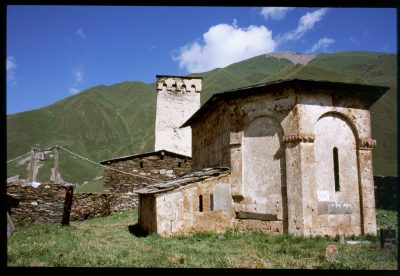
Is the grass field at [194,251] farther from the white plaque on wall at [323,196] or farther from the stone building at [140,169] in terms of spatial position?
the stone building at [140,169]

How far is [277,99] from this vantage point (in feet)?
36.4

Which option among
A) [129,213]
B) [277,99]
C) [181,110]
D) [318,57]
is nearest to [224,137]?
[277,99]

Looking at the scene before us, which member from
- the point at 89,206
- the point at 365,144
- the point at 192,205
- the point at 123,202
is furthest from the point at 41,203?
the point at 365,144

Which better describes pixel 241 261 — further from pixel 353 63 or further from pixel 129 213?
pixel 353 63

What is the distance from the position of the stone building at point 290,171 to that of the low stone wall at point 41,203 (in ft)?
13.3

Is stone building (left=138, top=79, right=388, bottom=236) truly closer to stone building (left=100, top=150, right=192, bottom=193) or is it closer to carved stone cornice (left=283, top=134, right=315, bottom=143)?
carved stone cornice (left=283, top=134, right=315, bottom=143)

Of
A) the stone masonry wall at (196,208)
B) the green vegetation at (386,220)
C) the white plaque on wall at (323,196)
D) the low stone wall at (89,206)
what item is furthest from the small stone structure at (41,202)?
the green vegetation at (386,220)

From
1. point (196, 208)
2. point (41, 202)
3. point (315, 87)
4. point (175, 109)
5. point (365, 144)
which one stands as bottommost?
point (196, 208)

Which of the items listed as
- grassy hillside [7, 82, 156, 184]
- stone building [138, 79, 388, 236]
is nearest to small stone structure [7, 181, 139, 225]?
stone building [138, 79, 388, 236]

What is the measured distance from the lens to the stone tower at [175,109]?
28.0 metres

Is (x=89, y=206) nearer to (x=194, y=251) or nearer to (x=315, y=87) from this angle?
(x=194, y=251)

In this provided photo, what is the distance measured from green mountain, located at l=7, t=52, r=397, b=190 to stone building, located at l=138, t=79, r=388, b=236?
104ft

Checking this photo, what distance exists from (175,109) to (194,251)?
2115 centimetres

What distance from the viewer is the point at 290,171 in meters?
10.6
